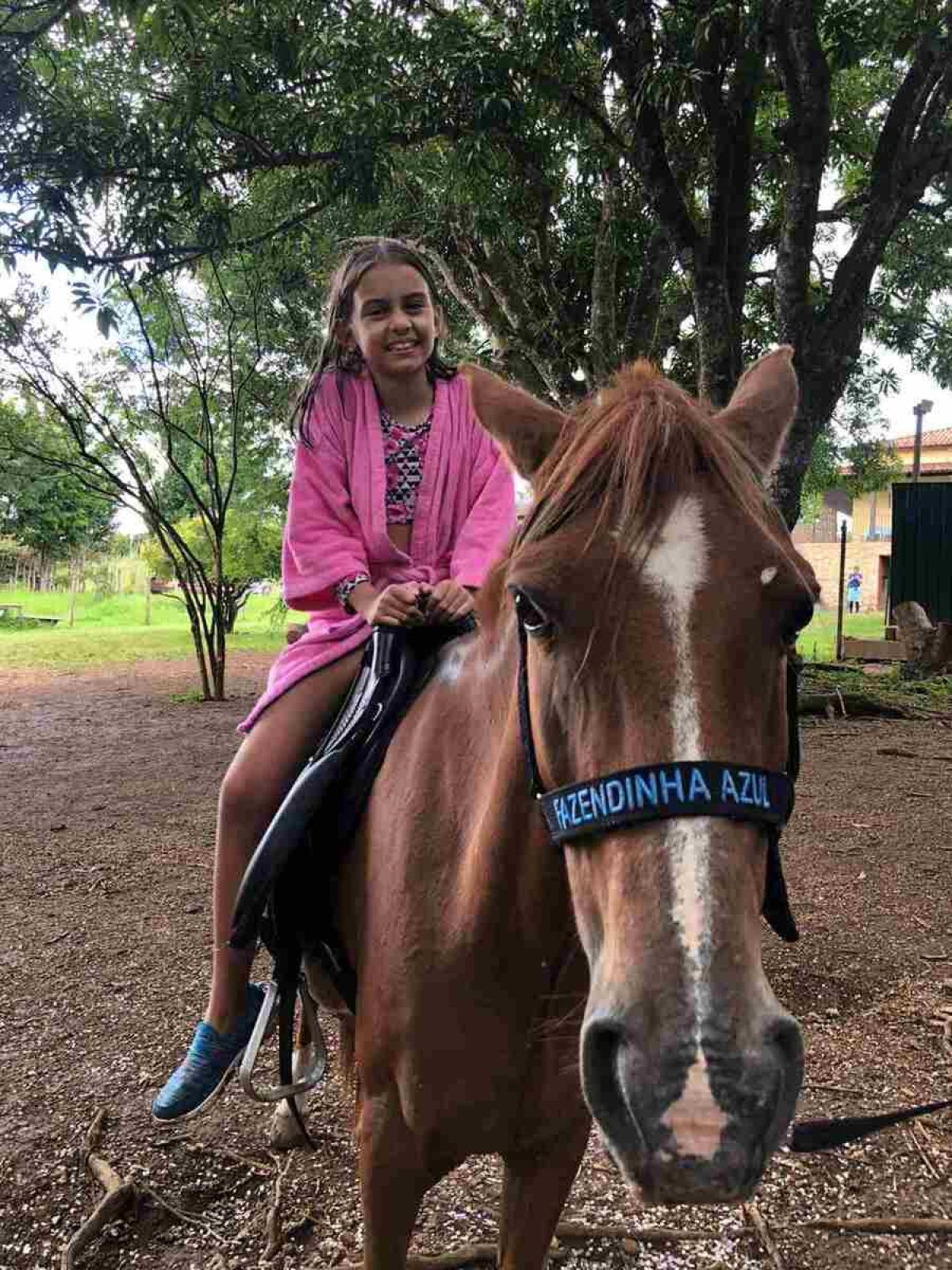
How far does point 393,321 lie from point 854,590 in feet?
99.1

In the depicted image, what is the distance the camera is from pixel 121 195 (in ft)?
20.8

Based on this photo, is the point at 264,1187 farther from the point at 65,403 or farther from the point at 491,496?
the point at 65,403

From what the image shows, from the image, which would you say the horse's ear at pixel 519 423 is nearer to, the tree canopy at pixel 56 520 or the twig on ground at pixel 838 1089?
the twig on ground at pixel 838 1089

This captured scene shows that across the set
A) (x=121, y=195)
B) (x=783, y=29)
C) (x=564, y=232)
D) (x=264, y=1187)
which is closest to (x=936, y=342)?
(x=564, y=232)

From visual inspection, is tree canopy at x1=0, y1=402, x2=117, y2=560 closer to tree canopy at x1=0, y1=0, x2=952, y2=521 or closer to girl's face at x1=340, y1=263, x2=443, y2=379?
tree canopy at x1=0, y1=0, x2=952, y2=521

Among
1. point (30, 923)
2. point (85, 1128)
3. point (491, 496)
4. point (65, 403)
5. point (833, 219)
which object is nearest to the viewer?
point (491, 496)

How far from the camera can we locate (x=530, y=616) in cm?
124

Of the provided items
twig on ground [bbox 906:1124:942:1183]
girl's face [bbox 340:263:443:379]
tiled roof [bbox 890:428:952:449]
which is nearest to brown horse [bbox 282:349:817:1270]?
girl's face [bbox 340:263:443:379]

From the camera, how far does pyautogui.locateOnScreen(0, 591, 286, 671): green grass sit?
18500mm

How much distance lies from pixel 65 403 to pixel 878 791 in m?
11.8

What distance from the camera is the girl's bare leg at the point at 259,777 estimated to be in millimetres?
2143

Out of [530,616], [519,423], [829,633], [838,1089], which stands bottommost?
[838,1089]

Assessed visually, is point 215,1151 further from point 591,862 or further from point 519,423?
point 519,423

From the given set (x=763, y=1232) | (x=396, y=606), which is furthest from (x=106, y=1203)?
(x=396, y=606)
